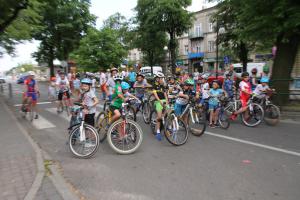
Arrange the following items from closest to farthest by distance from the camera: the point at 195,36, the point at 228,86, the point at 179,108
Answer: the point at 179,108
the point at 228,86
the point at 195,36

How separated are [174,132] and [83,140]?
2113mm

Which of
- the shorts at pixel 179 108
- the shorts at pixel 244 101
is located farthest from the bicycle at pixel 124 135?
the shorts at pixel 244 101

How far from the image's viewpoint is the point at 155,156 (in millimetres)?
5938

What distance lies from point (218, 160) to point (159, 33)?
28.7 meters

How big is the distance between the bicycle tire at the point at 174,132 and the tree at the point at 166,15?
25200 millimetres

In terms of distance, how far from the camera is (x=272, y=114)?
8.92 metres

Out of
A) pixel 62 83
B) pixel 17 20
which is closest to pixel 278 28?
pixel 62 83

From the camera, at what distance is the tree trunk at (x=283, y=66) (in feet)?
37.6

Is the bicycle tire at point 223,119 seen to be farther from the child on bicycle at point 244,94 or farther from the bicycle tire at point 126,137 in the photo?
the bicycle tire at point 126,137

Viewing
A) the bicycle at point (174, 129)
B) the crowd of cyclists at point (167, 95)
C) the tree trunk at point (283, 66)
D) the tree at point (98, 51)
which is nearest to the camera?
the crowd of cyclists at point (167, 95)

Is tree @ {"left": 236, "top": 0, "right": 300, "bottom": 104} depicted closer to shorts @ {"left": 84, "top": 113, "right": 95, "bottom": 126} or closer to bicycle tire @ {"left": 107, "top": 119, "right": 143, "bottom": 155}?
bicycle tire @ {"left": 107, "top": 119, "right": 143, "bottom": 155}

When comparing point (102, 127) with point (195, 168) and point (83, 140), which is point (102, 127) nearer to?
point (83, 140)

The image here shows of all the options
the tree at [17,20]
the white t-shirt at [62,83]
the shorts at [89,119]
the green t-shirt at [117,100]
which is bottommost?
the shorts at [89,119]

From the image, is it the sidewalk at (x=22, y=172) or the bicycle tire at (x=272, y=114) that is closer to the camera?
the sidewalk at (x=22, y=172)
